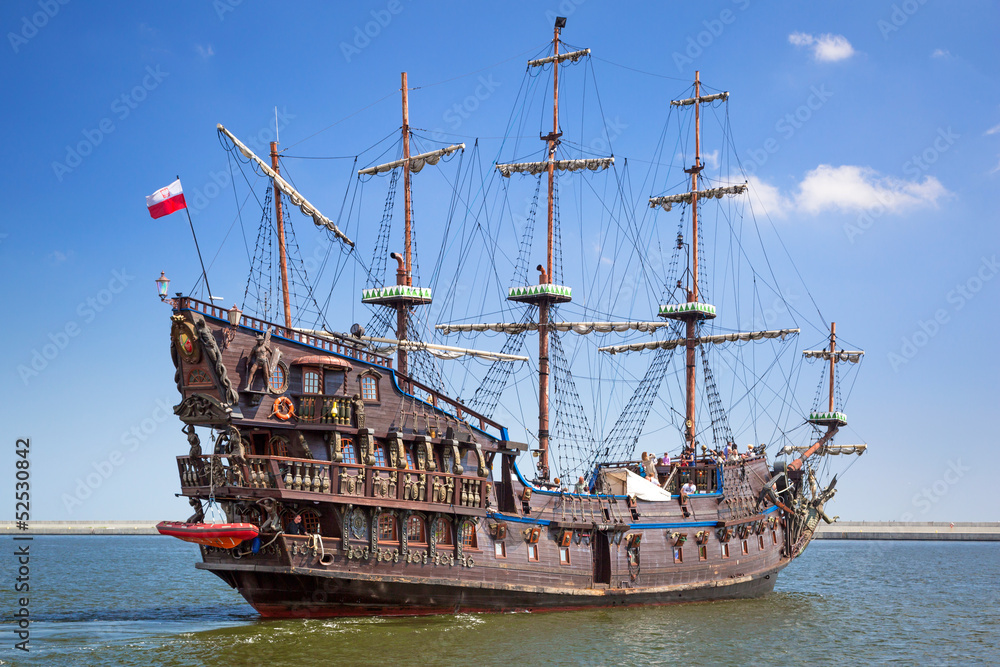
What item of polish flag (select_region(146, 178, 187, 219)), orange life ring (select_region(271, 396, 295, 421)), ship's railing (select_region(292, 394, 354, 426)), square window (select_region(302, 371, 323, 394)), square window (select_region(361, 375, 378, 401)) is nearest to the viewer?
polish flag (select_region(146, 178, 187, 219))

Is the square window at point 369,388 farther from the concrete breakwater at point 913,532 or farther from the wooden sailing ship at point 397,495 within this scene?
the concrete breakwater at point 913,532

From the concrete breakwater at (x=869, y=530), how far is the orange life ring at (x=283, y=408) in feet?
296

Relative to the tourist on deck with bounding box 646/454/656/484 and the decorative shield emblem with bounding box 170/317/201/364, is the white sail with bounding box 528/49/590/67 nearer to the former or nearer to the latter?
the tourist on deck with bounding box 646/454/656/484

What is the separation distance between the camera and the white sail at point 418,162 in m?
36.0

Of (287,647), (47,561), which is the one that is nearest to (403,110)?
(287,647)

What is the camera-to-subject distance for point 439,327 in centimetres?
4375

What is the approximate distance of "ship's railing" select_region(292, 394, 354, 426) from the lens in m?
25.9

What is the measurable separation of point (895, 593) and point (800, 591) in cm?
411

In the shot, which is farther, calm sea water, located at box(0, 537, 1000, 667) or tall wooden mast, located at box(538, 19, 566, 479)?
tall wooden mast, located at box(538, 19, 566, 479)

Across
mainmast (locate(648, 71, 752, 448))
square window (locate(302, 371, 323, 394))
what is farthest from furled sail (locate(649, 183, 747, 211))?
square window (locate(302, 371, 323, 394))

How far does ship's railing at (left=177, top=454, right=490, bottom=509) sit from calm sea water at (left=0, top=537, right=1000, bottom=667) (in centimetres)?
357

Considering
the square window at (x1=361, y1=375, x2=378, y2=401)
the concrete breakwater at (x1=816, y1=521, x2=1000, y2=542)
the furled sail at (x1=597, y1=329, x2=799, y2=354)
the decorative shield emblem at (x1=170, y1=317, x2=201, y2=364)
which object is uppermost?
the furled sail at (x1=597, y1=329, x2=799, y2=354)

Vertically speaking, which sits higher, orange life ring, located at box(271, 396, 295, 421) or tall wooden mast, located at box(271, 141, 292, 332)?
tall wooden mast, located at box(271, 141, 292, 332)

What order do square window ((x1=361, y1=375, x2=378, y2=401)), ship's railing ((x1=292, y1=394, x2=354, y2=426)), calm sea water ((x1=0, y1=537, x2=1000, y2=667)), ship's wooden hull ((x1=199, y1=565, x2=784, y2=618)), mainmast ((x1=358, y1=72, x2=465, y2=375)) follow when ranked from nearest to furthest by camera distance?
calm sea water ((x1=0, y1=537, x2=1000, y2=667))
ship's wooden hull ((x1=199, y1=565, x2=784, y2=618))
ship's railing ((x1=292, y1=394, x2=354, y2=426))
square window ((x1=361, y1=375, x2=378, y2=401))
mainmast ((x1=358, y1=72, x2=465, y2=375))
